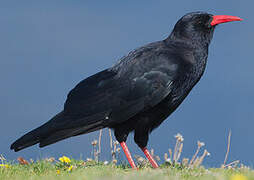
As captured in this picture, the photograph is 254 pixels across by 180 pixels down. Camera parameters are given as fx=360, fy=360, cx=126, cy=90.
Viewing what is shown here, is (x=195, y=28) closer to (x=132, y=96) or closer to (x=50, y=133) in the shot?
(x=132, y=96)

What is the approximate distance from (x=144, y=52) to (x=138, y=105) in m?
0.99

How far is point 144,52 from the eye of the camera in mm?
5879

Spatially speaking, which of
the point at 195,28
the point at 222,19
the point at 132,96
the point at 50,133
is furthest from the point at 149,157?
the point at 222,19

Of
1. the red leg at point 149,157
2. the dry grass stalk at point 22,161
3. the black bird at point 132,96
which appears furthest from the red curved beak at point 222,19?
the dry grass stalk at point 22,161

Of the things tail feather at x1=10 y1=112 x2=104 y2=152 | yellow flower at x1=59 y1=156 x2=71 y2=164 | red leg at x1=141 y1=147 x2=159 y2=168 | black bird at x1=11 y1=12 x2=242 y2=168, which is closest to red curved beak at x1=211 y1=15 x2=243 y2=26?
black bird at x1=11 y1=12 x2=242 y2=168

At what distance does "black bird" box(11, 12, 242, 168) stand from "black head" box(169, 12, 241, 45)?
8.2 inches

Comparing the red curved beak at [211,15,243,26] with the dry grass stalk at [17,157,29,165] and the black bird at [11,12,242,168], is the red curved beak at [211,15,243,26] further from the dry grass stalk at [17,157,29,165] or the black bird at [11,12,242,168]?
the dry grass stalk at [17,157,29,165]

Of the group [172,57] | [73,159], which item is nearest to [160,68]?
[172,57]

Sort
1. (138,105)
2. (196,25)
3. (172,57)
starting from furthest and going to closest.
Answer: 1. (196,25)
2. (172,57)
3. (138,105)

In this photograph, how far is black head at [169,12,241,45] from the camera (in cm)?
622

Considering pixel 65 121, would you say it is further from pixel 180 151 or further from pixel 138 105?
pixel 180 151

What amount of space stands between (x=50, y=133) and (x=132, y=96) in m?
1.35

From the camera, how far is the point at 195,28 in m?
6.28

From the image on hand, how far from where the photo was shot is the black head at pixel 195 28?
6.22 m
